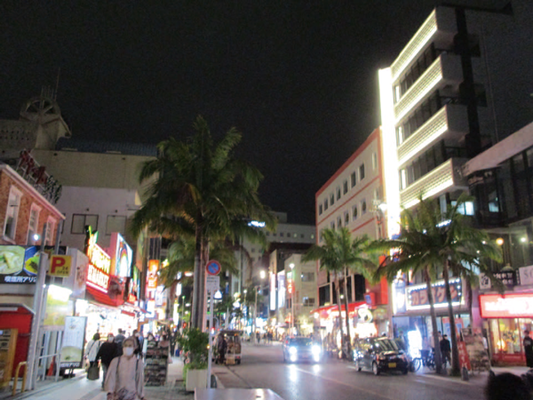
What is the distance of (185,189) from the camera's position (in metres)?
18.1

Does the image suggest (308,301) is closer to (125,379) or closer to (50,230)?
(50,230)

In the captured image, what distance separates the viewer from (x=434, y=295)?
106ft

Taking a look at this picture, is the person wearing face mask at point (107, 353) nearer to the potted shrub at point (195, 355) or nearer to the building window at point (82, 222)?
the potted shrub at point (195, 355)

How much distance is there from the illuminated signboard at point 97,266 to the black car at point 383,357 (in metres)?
13.9

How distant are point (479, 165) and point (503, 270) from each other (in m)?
6.83

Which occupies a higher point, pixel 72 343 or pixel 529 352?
pixel 72 343

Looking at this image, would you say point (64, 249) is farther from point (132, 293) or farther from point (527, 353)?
point (527, 353)

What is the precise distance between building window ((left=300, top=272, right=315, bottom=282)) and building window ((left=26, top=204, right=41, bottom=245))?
55809 mm

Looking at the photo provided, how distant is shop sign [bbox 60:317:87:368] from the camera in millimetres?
17656

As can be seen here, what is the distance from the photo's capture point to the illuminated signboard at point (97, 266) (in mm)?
23184

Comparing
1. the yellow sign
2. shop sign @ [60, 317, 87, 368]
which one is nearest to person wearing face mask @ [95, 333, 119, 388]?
the yellow sign

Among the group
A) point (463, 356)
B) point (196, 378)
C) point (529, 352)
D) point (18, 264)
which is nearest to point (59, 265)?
point (18, 264)

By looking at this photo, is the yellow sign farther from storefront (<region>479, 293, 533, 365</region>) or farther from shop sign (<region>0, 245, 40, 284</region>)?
storefront (<region>479, 293, 533, 365</region>)

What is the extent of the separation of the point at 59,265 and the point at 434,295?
81.6ft
